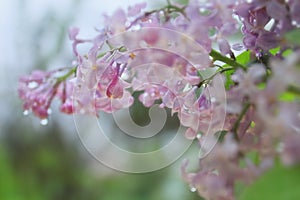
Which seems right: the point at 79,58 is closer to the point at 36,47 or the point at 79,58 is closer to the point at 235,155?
the point at 235,155

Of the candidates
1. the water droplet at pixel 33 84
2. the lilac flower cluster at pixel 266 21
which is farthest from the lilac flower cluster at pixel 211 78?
the water droplet at pixel 33 84

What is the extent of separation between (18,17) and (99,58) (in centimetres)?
177

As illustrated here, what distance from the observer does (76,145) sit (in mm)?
2051

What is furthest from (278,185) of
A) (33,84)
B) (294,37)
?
(33,84)

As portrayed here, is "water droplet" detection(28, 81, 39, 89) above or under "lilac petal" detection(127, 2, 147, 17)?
under

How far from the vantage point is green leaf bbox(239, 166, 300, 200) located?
0.25 meters

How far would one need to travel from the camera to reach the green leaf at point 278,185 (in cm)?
25

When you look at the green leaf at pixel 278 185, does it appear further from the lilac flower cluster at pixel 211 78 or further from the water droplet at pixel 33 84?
the water droplet at pixel 33 84

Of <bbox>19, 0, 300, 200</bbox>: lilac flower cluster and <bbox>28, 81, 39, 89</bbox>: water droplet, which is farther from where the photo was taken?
<bbox>28, 81, 39, 89</bbox>: water droplet

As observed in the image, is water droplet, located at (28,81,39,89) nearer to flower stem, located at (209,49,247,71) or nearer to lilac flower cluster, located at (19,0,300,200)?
lilac flower cluster, located at (19,0,300,200)

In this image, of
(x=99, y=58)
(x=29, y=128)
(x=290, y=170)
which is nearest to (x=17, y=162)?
(x=29, y=128)

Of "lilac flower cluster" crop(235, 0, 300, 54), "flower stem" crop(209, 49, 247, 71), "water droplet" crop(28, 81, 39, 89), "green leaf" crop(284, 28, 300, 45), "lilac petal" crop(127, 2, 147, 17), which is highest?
"lilac petal" crop(127, 2, 147, 17)

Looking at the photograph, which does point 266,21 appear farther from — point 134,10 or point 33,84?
point 33,84

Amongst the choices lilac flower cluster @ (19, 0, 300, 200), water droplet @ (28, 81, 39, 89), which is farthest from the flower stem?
water droplet @ (28, 81, 39, 89)
